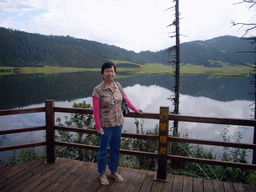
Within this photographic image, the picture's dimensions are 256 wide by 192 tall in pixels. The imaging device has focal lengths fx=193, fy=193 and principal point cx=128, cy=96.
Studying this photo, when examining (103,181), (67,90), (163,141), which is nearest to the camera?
(103,181)

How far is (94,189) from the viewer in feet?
9.93

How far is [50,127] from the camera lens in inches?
154

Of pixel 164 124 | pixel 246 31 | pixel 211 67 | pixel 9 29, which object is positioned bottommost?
pixel 164 124

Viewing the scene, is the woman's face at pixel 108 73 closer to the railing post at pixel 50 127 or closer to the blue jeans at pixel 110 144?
the blue jeans at pixel 110 144

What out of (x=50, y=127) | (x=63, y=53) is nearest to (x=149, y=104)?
(x=50, y=127)

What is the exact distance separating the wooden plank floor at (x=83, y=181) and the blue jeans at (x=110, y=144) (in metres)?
0.32

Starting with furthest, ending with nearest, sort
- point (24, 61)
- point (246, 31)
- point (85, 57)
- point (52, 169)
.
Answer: point (85, 57)
point (24, 61)
point (246, 31)
point (52, 169)

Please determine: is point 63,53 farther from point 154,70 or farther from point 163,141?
point 163,141

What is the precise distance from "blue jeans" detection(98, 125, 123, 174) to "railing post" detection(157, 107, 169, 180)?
0.71m

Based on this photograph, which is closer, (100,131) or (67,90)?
(100,131)

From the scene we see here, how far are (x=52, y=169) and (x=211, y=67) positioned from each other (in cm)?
A: 17147

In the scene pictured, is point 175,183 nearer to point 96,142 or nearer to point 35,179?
point 35,179

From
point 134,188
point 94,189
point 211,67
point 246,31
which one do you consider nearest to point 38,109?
point 94,189

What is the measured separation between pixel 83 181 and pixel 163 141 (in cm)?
152
